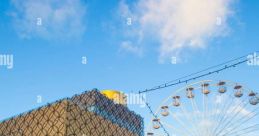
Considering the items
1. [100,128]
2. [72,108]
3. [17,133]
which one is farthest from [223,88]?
[17,133]

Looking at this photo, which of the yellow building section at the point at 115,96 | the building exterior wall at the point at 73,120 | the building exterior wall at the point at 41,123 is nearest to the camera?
the building exterior wall at the point at 41,123

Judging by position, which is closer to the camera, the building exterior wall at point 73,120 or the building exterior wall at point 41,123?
the building exterior wall at point 41,123

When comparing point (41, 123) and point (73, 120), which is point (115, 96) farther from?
point (41, 123)

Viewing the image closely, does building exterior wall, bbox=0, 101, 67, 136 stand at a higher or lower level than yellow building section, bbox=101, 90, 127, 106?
lower

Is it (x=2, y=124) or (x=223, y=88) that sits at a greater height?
(x=223, y=88)

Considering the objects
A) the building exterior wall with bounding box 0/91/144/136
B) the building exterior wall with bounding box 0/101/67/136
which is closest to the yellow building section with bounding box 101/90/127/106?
the building exterior wall with bounding box 0/91/144/136

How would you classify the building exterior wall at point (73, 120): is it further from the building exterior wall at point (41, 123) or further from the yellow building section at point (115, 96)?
the yellow building section at point (115, 96)

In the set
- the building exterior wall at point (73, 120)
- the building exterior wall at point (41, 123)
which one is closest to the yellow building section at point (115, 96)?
the building exterior wall at point (73, 120)

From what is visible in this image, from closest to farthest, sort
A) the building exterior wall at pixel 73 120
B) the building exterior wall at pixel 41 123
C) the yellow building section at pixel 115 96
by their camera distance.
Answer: the building exterior wall at pixel 41 123, the building exterior wall at pixel 73 120, the yellow building section at pixel 115 96

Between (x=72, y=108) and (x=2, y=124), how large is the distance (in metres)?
16.0

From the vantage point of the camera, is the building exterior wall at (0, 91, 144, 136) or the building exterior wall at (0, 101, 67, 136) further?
the building exterior wall at (0, 91, 144, 136)

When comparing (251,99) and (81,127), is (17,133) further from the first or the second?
(251,99)

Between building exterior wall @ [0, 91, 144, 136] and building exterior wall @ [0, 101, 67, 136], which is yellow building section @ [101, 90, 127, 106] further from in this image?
building exterior wall @ [0, 101, 67, 136]

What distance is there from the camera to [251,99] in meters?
43.9
